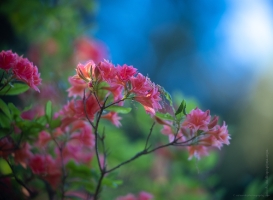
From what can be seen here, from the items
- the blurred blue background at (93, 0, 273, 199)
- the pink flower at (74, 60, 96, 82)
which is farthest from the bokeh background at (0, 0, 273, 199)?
the pink flower at (74, 60, 96, 82)

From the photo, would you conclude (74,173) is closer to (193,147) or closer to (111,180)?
(111,180)

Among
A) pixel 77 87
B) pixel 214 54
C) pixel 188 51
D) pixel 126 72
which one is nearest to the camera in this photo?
pixel 126 72

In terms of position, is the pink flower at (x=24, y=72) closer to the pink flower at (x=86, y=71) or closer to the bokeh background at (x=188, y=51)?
the pink flower at (x=86, y=71)

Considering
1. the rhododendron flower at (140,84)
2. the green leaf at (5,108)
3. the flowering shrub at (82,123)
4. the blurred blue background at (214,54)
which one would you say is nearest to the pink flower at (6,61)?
the flowering shrub at (82,123)

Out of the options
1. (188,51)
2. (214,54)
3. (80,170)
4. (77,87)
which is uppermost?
(188,51)

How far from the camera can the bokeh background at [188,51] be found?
4.83 feet

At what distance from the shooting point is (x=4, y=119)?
2.38 feet

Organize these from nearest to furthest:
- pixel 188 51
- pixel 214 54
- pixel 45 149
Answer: pixel 45 149
pixel 214 54
pixel 188 51

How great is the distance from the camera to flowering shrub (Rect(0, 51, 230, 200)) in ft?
2.02

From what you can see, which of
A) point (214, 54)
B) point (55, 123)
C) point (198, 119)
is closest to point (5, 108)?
point (55, 123)

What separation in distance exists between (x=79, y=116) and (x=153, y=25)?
2726 mm

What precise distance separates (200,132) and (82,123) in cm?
29

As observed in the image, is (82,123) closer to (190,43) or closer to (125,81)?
(125,81)

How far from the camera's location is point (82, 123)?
30.5 inches
